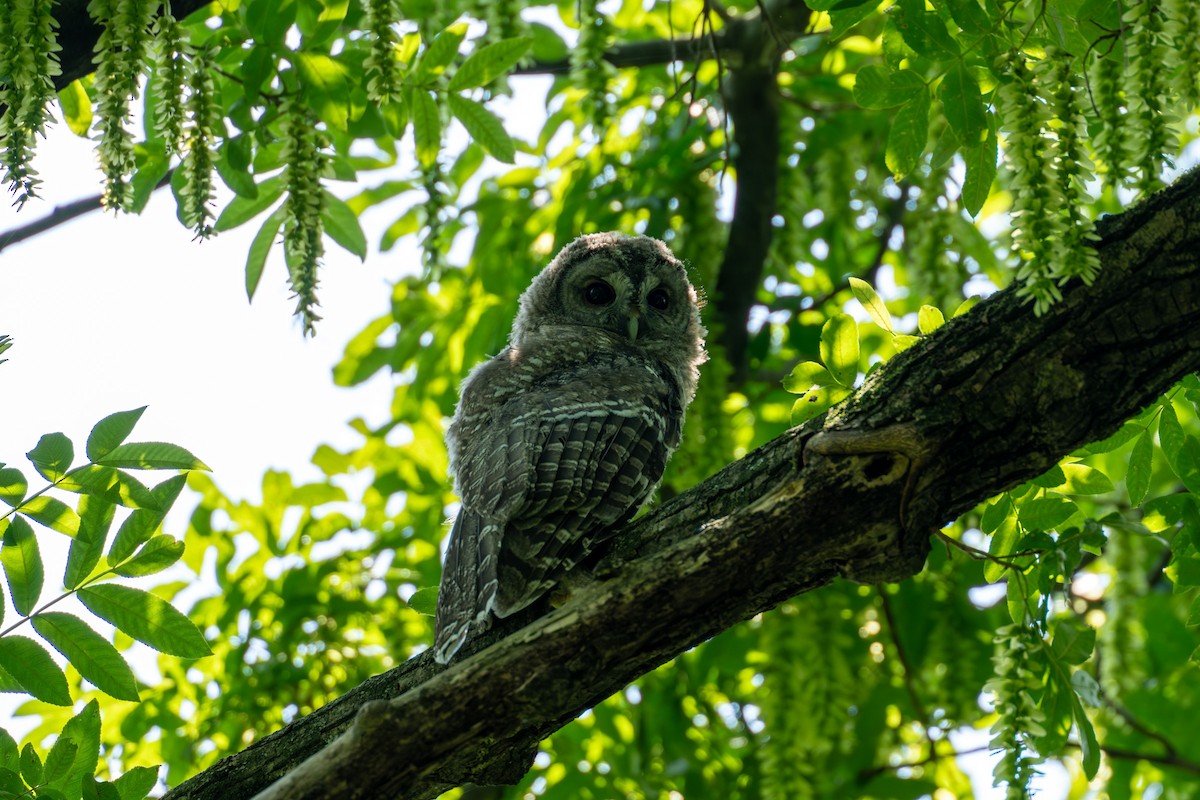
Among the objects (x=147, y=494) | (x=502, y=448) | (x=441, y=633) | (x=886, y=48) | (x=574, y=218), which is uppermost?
(x=574, y=218)

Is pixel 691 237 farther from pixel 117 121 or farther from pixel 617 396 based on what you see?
pixel 117 121

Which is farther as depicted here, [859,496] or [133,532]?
[133,532]

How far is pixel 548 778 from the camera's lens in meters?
5.09

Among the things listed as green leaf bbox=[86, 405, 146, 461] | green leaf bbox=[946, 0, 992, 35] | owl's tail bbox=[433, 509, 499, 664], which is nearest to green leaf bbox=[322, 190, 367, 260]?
owl's tail bbox=[433, 509, 499, 664]

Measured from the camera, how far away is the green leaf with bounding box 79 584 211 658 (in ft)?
8.47

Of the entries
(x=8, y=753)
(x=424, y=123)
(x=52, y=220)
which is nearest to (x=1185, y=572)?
(x=424, y=123)

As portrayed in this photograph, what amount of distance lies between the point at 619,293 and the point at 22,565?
2.47 metres

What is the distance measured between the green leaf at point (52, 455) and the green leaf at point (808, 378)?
1.69 metres

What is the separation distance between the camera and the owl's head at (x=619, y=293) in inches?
Answer: 172

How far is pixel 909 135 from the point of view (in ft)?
8.24

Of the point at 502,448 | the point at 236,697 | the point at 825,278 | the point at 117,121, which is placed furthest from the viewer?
the point at 825,278

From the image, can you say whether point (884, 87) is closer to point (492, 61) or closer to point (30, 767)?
point (492, 61)

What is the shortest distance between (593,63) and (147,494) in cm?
195

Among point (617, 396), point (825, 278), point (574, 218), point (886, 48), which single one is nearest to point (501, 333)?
point (574, 218)
